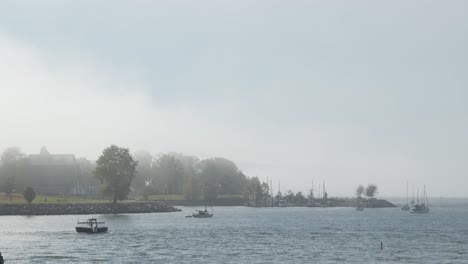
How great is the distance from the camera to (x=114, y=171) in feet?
595

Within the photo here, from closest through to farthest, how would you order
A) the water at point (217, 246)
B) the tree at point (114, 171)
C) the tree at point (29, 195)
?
the water at point (217, 246), the tree at point (29, 195), the tree at point (114, 171)

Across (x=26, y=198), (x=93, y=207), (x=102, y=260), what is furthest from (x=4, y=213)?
(x=102, y=260)

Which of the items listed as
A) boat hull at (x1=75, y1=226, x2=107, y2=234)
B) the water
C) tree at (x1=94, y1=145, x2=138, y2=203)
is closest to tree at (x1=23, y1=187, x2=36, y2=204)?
tree at (x1=94, y1=145, x2=138, y2=203)

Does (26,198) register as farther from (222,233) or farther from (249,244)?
(249,244)

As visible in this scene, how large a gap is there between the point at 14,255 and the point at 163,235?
3566cm

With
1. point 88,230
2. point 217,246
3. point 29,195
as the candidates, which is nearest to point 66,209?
point 29,195

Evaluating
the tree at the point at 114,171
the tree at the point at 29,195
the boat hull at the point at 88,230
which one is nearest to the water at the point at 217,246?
the boat hull at the point at 88,230

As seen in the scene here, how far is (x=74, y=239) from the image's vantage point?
9906cm

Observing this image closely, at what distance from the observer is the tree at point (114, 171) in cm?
18175

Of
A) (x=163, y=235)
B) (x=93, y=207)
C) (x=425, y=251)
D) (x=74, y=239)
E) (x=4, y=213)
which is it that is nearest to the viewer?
(x=425, y=251)

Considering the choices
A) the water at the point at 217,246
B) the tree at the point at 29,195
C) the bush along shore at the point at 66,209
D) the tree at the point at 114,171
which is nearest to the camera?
the water at the point at 217,246

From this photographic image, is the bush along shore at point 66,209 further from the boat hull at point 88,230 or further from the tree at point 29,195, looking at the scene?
the boat hull at point 88,230

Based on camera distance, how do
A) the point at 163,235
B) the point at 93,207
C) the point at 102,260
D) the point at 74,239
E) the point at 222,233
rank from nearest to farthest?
the point at 102,260 < the point at 74,239 < the point at 163,235 < the point at 222,233 < the point at 93,207

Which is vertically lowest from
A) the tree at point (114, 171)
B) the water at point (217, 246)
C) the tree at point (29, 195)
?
the water at point (217, 246)
